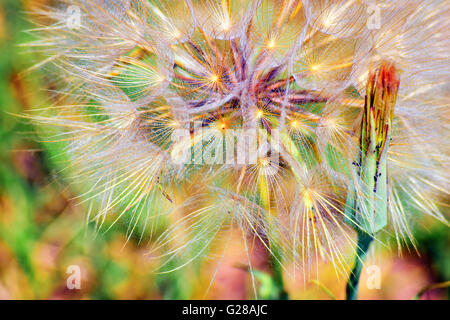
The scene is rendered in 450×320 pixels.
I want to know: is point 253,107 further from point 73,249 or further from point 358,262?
point 73,249

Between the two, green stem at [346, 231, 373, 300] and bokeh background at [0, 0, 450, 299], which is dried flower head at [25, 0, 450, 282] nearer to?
green stem at [346, 231, 373, 300]

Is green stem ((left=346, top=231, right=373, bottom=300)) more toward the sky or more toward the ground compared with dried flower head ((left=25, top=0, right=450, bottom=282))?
more toward the ground

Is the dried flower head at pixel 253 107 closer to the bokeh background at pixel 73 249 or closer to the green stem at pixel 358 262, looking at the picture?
the green stem at pixel 358 262

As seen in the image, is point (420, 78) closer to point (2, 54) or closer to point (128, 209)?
point (128, 209)

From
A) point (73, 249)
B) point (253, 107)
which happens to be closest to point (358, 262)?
point (253, 107)

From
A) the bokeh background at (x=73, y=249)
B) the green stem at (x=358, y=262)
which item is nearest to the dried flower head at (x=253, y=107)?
the green stem at (x=358, y=262)

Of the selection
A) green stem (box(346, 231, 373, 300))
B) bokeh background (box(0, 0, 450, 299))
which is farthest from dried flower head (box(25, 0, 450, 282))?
bokeh background (box(0, 0, 450, 299))
